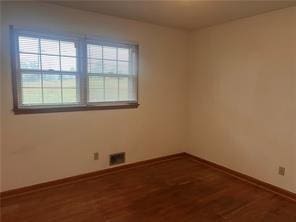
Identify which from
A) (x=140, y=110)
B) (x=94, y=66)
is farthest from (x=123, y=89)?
(x=94, y=66)

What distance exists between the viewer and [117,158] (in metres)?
3.52

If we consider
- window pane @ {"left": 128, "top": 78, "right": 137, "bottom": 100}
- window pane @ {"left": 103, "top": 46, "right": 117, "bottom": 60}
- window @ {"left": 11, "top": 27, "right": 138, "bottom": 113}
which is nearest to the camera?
window @ {"left": 11, "top": 27, "right": 138, "bottom": 113}

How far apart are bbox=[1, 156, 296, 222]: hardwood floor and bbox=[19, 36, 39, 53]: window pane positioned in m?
1.74

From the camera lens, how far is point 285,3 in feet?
8.47

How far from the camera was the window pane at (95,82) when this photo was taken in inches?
125

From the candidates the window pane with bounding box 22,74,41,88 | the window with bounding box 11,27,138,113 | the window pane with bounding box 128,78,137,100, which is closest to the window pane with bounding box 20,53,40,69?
the window with bounding box 11,27,138,113

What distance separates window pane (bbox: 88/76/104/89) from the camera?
318cm

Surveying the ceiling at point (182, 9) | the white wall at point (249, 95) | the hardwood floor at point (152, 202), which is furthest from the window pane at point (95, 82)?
the white wall at point (249, 95)

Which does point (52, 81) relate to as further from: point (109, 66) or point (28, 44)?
point (109, 66)

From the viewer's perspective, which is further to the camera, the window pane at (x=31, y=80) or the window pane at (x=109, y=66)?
the window pane at (x=109, y=66)

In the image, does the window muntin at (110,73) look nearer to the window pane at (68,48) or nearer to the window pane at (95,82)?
the window pane at (95,82)

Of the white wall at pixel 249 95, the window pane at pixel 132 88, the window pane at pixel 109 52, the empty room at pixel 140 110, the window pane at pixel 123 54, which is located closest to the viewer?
the empty room at pixel 140 110

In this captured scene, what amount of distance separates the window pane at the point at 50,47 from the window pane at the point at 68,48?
6cm

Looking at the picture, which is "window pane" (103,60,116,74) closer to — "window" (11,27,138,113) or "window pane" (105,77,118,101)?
"window" (11,27,138,113)
